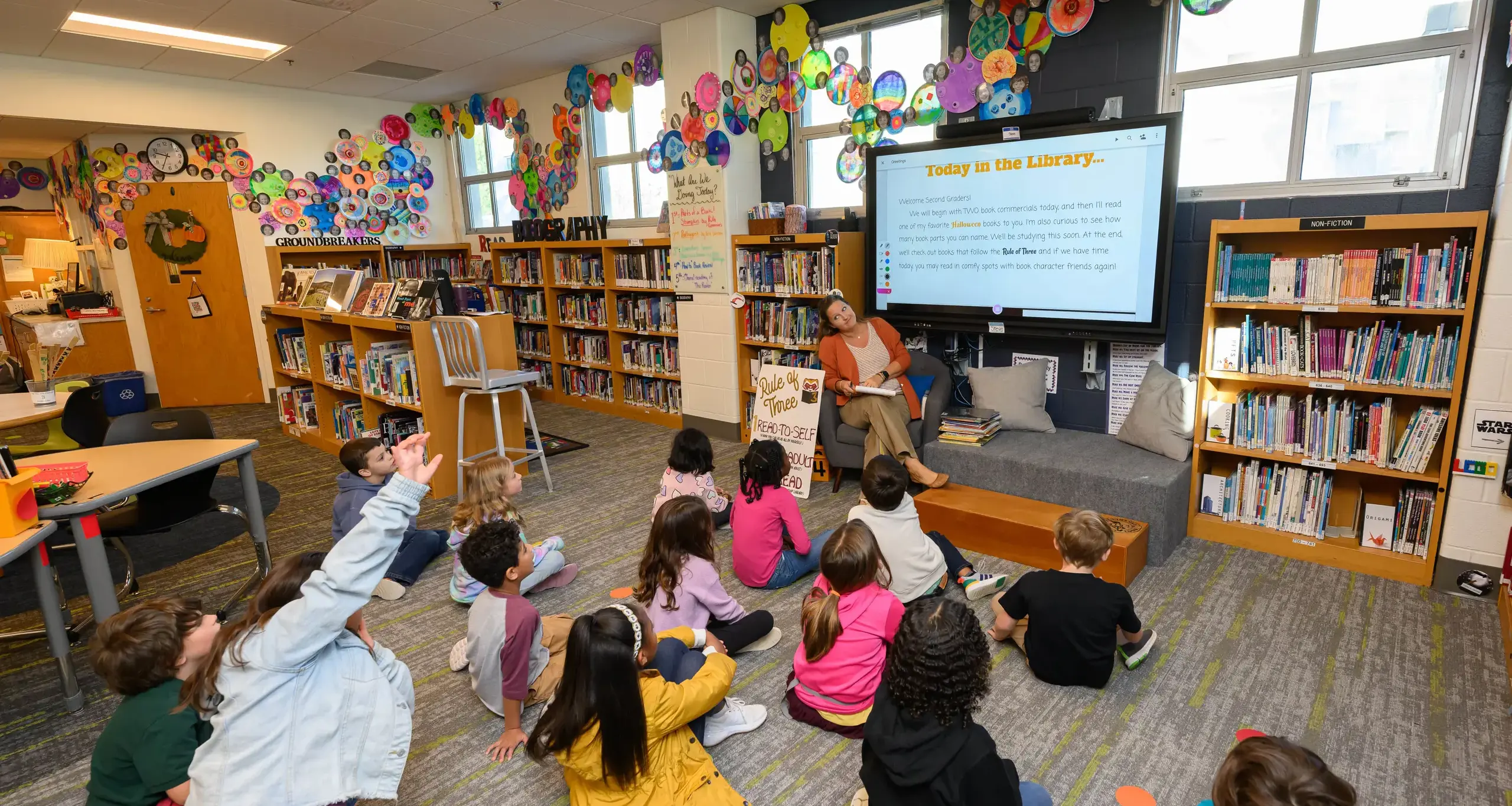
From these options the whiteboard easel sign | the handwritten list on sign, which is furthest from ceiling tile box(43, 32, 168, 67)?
the whiteboard easel sign

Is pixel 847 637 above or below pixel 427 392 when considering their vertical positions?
below

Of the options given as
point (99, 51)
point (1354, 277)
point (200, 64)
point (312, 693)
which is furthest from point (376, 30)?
point (1354, 277)

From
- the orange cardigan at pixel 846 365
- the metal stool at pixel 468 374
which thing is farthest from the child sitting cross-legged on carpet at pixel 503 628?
the orange cardigan at pixel 846 365

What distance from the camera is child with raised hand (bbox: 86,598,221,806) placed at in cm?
166

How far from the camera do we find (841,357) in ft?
14.1

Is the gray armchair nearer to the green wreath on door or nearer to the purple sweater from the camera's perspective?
the purple sweater

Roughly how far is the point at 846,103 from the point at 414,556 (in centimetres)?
374

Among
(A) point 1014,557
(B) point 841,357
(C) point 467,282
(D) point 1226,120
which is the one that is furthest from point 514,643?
→ (C) point 467,282

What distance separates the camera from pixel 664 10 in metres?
5.07

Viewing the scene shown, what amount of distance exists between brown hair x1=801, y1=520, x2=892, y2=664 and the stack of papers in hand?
72.9 inches

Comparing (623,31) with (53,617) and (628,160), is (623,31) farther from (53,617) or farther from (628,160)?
(53,617)

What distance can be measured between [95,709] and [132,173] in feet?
21.3

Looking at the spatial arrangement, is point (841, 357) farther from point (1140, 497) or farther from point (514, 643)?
point (514, 643)

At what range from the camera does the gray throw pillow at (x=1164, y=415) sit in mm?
3607
